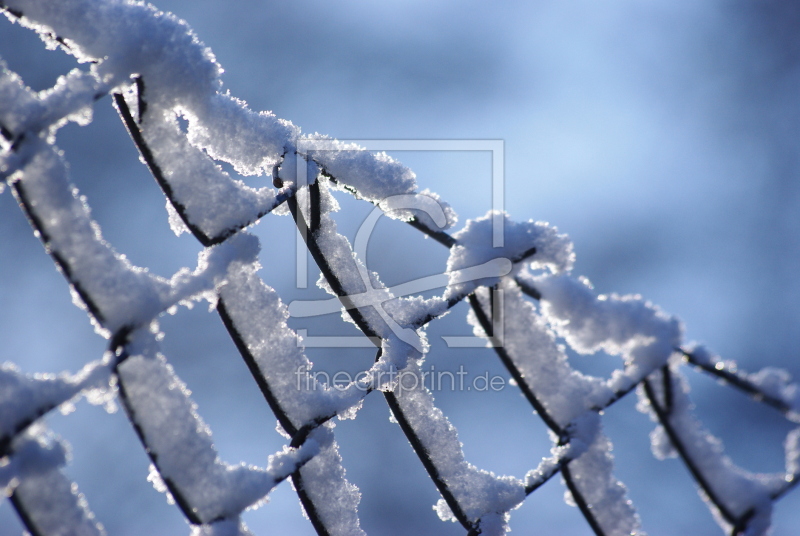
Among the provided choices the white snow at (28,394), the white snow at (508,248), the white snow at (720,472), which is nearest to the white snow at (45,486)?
the white snow at (28,394)

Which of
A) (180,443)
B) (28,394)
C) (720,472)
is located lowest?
(720,472)

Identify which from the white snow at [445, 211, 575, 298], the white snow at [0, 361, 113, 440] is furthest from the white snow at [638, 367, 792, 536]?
the white snow at [0, 361, 113, 440]

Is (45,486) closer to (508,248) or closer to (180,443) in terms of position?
(180,443)

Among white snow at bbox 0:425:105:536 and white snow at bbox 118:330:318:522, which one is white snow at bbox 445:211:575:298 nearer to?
white snow at bbox 118:330:318:522

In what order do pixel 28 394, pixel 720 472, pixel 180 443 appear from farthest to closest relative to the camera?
pixel 720 472 → pixel 180 443 → pixel 28 394

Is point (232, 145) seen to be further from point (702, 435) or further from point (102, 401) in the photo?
point (702, 435)

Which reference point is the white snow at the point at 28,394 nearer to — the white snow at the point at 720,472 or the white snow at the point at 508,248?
the white snow at the point at 508,248

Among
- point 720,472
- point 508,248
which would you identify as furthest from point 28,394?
point 720,472

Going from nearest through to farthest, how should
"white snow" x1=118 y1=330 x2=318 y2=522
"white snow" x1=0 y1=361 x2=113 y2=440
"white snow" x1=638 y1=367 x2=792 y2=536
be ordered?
"white snow" x1=0 y1=361 x2=113 y2=440 < "white snow" x1=118 y1=330 x2=318 y2=522 < "white snow" x1=638 y1=367 x2=792 y2=536

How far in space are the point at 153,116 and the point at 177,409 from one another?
1.73 ft

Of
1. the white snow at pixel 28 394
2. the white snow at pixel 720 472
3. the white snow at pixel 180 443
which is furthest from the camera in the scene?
the white snow at pixel 720 472

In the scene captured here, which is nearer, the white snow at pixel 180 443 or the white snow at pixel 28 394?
the white snow at pixel 28 394

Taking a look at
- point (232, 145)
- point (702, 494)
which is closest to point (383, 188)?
point (232, 145)

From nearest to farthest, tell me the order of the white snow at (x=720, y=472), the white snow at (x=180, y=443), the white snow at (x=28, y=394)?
the white snow at (x=28, y=394)
the white snow at (x=180, y=443)
the white snow at (x=720, y=472)
